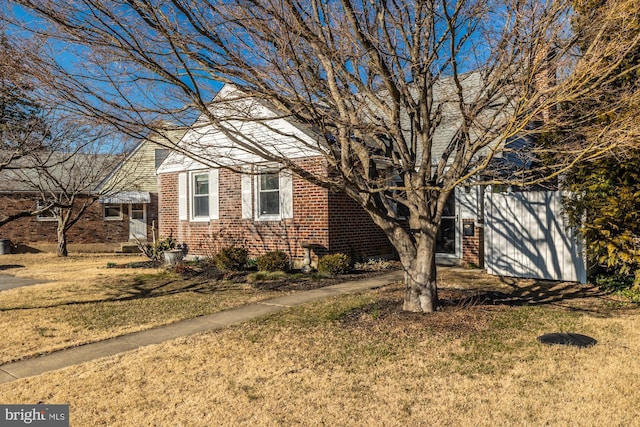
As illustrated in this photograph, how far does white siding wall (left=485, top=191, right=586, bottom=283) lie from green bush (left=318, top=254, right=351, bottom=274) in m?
3.27

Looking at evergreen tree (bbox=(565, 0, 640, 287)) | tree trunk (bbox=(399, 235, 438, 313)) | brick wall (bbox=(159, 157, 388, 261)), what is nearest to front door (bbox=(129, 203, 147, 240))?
brick wall (bbox=(159, 157, 388, 261))

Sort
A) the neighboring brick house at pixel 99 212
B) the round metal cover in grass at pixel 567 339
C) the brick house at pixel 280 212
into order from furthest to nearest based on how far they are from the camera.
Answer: the neighboring brick house at pixel 99 212, the brick house at pixel 280 212, the round metal cover in grass at pixel 567 339

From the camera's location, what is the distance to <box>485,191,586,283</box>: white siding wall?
9.91 meters

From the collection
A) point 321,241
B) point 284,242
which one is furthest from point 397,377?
point 284,242

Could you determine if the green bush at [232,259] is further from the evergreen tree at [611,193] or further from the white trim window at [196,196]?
the evergreen tree at [611,193]

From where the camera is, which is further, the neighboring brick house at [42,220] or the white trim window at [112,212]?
the white trim window at [112,212]

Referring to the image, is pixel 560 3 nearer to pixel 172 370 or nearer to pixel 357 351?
pixel 357 351

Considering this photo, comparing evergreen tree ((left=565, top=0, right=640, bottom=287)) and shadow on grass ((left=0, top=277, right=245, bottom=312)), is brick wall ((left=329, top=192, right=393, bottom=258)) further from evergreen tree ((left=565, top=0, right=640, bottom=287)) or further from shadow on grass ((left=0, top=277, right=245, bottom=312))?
evergreen tree ((left=565, top=0, right=640, bottom=287))

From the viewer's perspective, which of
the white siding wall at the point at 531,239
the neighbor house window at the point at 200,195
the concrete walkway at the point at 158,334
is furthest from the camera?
the neighbor house window at the point at 200,195

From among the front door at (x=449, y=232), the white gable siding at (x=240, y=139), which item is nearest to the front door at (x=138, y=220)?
the white gable siding at (x=240, y=139)

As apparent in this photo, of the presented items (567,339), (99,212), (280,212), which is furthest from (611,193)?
(99,212)

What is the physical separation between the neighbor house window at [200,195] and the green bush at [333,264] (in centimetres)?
532

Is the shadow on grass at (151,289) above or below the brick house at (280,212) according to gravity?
below

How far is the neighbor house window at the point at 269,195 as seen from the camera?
13.5 m
